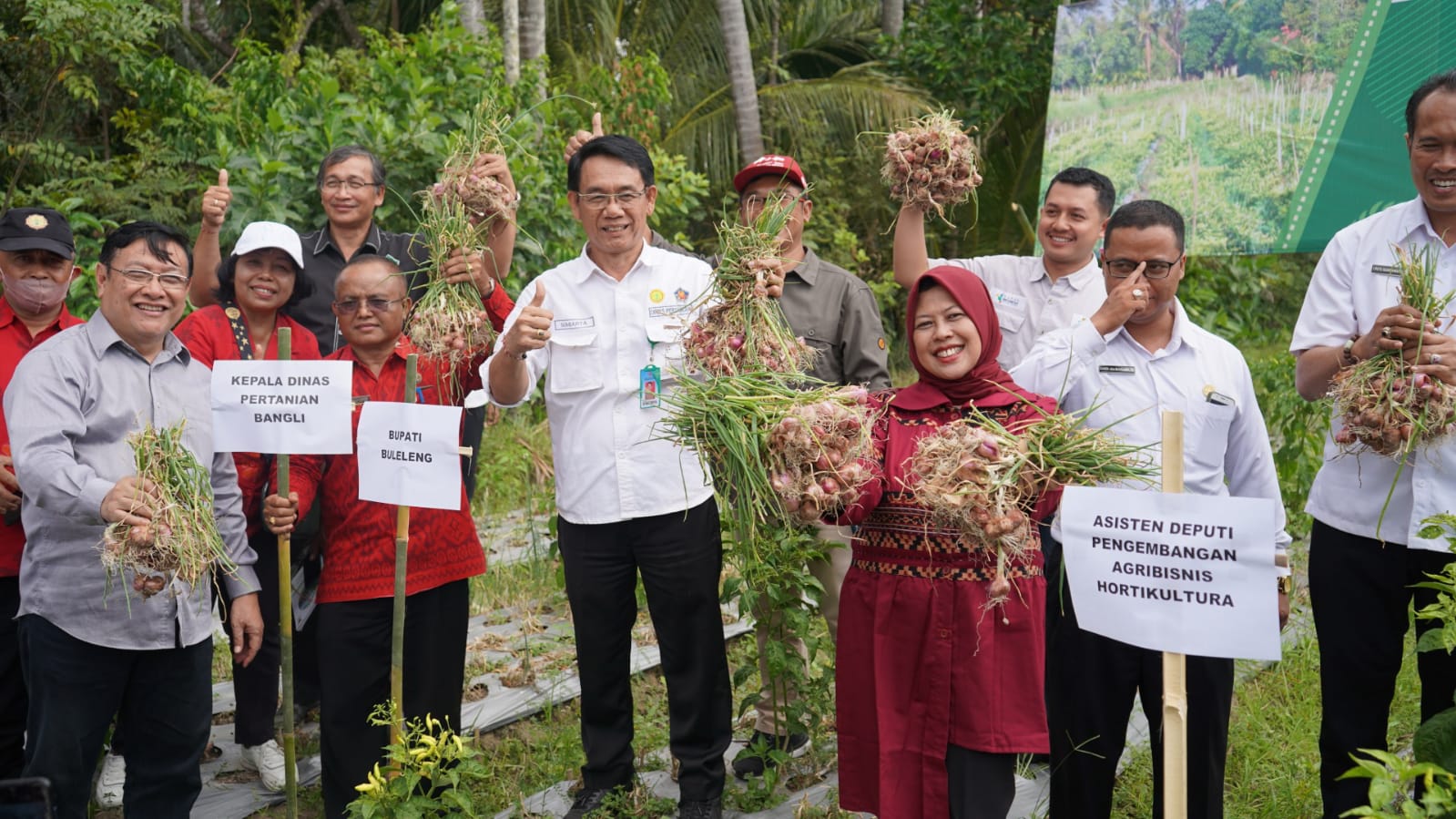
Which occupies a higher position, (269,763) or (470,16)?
(470,16)

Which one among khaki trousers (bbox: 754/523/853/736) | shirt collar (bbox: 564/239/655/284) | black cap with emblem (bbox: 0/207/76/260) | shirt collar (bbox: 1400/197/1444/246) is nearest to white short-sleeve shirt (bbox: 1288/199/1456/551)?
shirt collar (bbox: 1400/197/1444/246)

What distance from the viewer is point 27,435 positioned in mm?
3334

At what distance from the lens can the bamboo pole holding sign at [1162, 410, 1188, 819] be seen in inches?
103

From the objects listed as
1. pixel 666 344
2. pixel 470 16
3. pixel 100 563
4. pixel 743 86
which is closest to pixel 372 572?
pixel 100 563

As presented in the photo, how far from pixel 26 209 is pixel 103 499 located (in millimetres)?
1422

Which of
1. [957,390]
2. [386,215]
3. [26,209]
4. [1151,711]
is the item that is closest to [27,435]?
[26,209]

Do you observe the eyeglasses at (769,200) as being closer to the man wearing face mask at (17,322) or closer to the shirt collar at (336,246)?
the shirt collar at (336,246)

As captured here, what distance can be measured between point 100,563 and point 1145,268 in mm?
3110

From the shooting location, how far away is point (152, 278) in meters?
3.51

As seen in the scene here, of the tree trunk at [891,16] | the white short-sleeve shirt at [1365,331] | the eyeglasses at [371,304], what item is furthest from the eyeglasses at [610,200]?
the tree trunk at [891,16]

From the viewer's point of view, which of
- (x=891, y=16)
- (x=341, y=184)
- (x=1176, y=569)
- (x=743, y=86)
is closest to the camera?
(x=1176, y=569)

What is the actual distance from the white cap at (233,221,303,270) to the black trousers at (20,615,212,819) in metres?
1.45

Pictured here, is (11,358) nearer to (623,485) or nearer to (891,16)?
(623,485)

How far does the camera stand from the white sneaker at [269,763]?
4.57 meters
